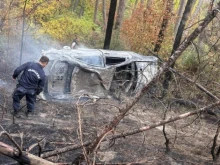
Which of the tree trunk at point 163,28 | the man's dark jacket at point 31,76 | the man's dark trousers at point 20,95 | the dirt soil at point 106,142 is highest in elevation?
the tree trunk at point 163,28

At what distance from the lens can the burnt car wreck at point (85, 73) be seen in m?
7.86

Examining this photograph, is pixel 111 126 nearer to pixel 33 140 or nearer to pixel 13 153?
pixel 13 153

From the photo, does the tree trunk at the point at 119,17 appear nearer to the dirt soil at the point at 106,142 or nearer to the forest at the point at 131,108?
the forest at the point at 131,108

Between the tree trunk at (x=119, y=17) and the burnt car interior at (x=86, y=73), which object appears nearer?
the burnt car interior at (x=86, y=73)

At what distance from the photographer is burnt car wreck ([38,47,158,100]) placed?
25.8ft

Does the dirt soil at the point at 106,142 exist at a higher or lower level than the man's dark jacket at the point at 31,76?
lower

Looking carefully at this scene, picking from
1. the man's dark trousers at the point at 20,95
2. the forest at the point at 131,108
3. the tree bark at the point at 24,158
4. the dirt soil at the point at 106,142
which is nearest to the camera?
the tree bark at the point at 24,158

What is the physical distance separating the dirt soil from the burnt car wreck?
1.34ft

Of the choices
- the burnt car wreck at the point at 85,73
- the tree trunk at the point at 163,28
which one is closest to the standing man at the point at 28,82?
the burnt car wreck at the point at 85,73

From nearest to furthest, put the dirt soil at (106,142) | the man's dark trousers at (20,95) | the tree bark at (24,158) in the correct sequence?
A: the tree bark at (24,158) < the dirt soil at (106,142) < the man's dark trousers at (20,95)

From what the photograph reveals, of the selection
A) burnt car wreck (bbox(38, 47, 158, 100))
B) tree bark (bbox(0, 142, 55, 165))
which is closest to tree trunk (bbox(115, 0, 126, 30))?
burnt car wreck (bbox(38, 47, 158, 100))

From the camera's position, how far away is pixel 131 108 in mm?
8578

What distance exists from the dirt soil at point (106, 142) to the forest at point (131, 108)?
0.06 feet

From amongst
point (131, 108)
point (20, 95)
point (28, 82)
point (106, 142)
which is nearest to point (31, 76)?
point (28, 82)
